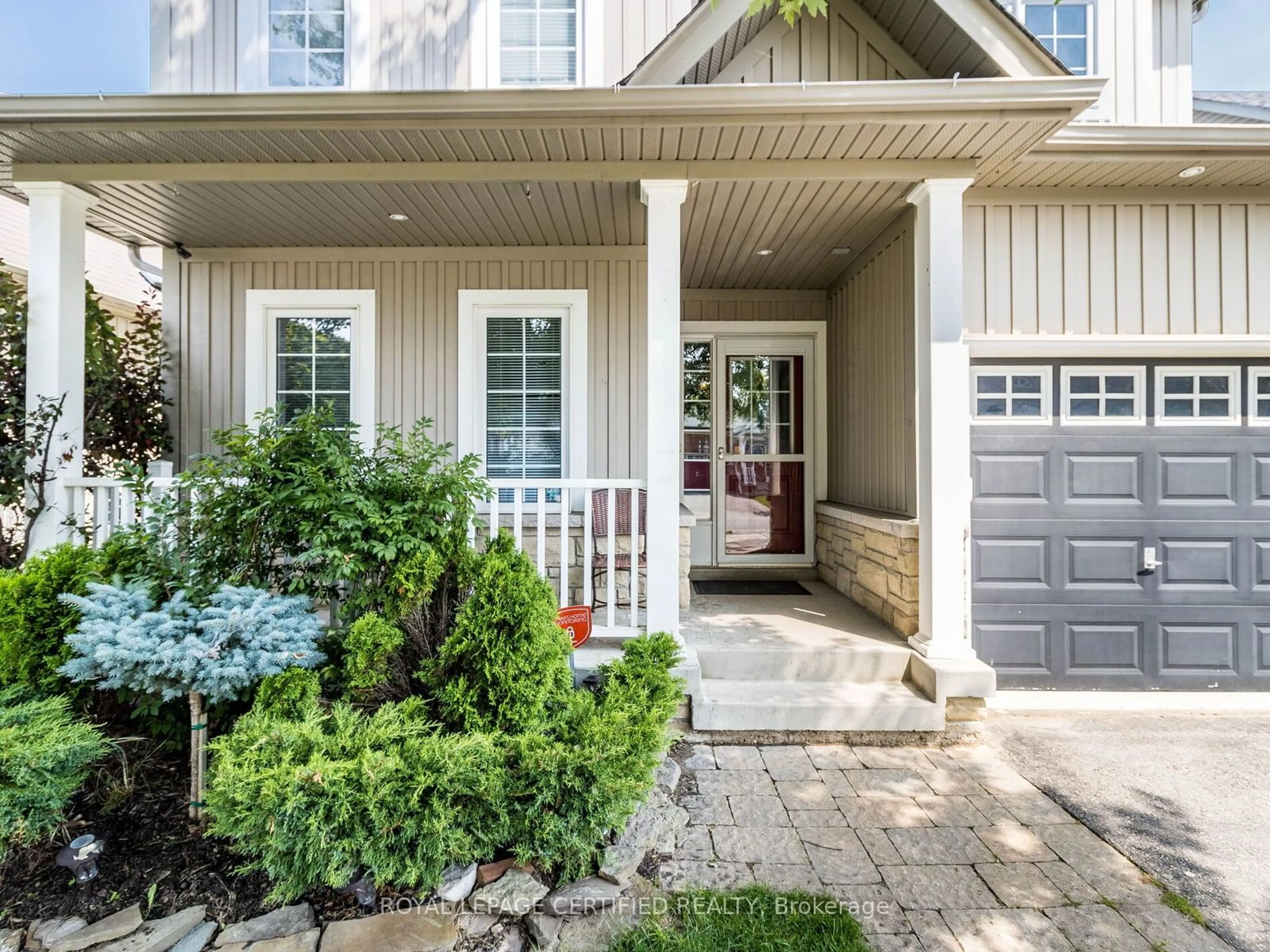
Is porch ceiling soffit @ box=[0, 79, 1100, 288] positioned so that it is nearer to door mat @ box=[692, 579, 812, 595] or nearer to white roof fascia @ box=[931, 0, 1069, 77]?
white roof fascia @ box=[931, 0, 1069, 77]

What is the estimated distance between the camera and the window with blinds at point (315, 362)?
4.83 m

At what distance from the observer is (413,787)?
205cm

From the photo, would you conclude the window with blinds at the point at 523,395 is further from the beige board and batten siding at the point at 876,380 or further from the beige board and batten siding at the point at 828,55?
the beige board and batten siding at the point at 876,380

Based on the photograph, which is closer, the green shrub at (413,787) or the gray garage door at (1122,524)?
the green shrub at (413,787)

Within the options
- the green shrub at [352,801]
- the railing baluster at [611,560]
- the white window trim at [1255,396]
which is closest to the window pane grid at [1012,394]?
the white window trim at [1255,396]

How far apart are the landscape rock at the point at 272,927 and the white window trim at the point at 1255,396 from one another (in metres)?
5.57

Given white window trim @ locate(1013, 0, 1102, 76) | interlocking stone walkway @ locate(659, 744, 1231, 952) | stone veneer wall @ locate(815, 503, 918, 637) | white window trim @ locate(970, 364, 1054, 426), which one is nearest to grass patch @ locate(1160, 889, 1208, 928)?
interlocking stone walkway @ locate(659, 744, 1231, 952)

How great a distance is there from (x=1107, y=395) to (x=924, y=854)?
3118 millimetres

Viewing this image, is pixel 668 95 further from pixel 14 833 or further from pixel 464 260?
pixel 14 833

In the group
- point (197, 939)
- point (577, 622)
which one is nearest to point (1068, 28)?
point (577, 622)

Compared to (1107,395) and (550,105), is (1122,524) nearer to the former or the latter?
(1107,395)

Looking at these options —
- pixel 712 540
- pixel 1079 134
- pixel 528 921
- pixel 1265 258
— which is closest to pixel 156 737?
pixel 528 921

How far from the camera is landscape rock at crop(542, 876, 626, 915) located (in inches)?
81.4

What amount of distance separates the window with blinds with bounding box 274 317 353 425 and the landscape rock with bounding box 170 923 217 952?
351cm
